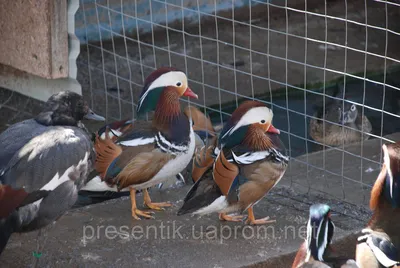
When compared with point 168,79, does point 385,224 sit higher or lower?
lower

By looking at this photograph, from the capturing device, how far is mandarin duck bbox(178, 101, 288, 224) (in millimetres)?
4668

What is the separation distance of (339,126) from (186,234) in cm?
229

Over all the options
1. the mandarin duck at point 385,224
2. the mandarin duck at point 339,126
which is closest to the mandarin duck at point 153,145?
the mandarin duck at point 385,224

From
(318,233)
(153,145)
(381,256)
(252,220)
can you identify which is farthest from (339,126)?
(318,233)

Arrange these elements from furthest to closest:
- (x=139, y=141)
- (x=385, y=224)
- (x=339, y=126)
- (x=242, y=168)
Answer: (x=339, y=126)
(x=139, y=141)
(x=242, y=168)
(x=385, y=224)

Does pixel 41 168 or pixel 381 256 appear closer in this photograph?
pixel 381 256

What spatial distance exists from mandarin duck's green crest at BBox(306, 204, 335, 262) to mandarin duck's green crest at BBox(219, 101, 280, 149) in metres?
0.94

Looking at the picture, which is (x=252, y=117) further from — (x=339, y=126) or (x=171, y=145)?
(x=339, y=126)

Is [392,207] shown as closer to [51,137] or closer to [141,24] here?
[51,137]

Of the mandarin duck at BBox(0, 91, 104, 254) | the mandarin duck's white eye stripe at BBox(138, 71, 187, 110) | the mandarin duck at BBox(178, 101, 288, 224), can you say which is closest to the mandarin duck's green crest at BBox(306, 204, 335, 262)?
the mandarin duck at BBox(178, 101, 288, 224)

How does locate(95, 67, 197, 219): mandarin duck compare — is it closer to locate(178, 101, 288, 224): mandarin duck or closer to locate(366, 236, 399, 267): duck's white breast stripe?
locate(178, 101, 288, 224): mandarin duck

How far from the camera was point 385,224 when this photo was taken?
A: 425 cm

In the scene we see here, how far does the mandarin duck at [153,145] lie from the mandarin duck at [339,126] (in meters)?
1.82

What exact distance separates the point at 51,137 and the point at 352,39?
4.83 m
